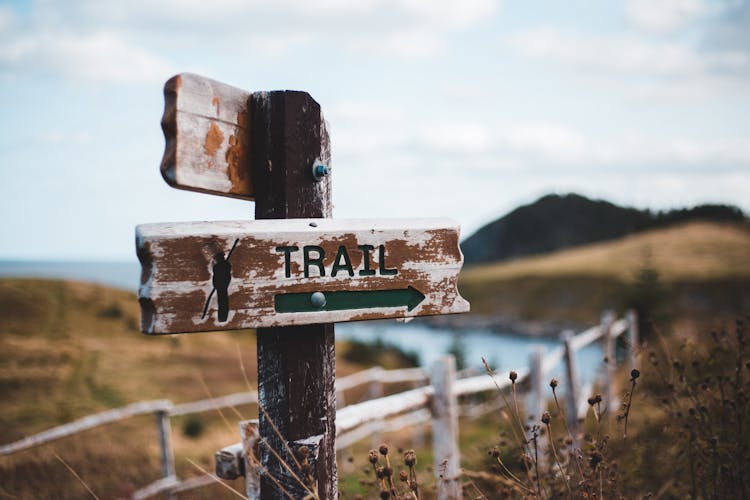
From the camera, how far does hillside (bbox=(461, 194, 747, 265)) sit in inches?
4960

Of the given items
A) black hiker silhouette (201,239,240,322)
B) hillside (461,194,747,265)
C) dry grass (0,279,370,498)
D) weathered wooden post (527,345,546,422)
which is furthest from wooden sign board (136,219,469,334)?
hillside (461,194,747,265)

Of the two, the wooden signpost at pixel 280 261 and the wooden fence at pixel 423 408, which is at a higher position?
the wooden signpost at pixel 280 261

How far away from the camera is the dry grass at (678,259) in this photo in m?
57.2

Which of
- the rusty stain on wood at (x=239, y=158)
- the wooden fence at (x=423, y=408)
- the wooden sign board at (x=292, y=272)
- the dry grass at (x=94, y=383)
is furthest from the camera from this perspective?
the dry grass at (x=94, y=383)

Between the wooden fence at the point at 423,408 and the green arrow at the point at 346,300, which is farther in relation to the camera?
the wooden fence at the point at 423,408

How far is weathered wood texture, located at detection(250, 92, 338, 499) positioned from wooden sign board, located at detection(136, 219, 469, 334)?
14cm

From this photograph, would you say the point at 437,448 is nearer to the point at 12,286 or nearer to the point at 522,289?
the point at 12,286

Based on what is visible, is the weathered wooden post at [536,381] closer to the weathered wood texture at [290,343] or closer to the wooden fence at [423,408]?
the wooden fence at [423,408]

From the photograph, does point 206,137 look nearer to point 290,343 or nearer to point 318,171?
point 318,171

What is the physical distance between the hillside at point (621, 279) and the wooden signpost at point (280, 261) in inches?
1837

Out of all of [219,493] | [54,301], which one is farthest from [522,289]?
[219,493]

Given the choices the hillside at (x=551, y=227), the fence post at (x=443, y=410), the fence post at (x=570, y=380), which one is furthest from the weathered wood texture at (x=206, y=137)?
the hillside at (x=551, y=227)

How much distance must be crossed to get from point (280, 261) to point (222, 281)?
18 cm

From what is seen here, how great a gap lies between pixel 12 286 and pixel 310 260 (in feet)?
47.2
